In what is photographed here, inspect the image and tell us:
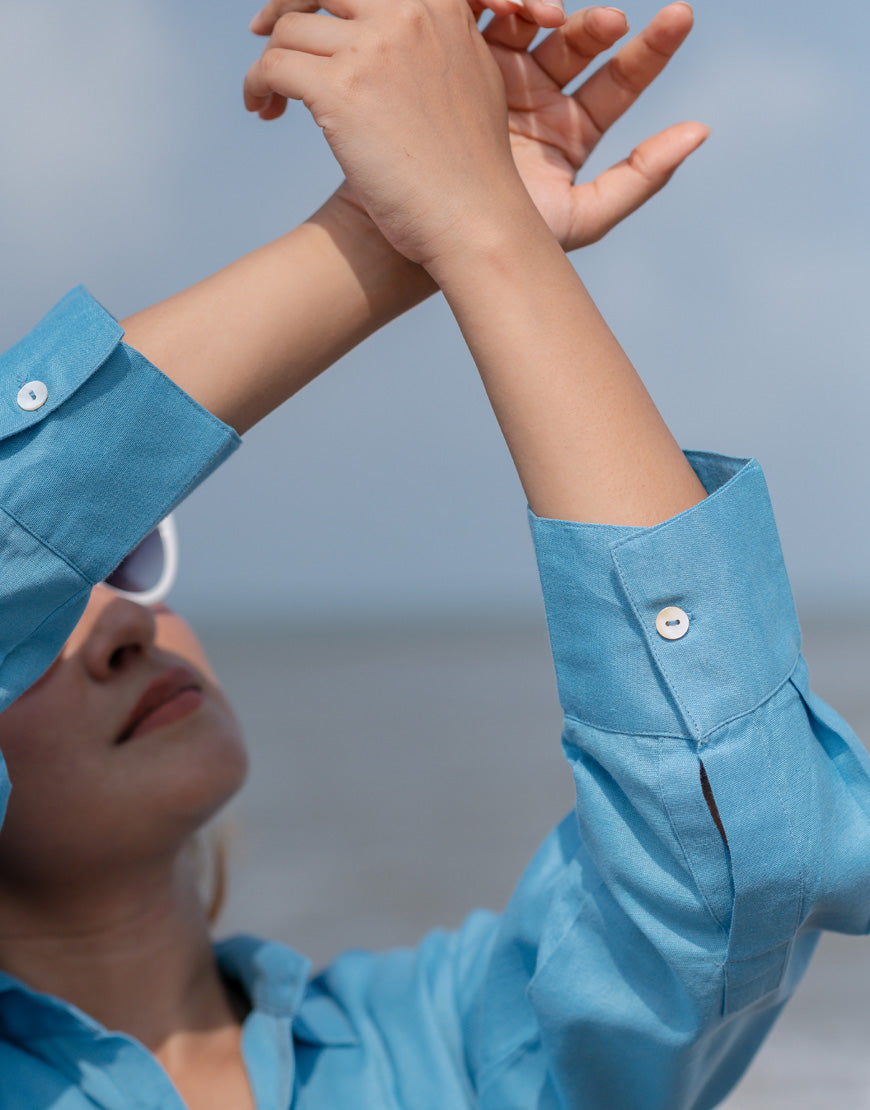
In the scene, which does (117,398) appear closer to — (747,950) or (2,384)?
(2,384)

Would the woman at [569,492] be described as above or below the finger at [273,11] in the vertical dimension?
below

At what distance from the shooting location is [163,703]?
1403mm

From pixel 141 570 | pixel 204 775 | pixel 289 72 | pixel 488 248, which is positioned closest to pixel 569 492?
pixel 488 248

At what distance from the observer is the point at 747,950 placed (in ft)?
2.94

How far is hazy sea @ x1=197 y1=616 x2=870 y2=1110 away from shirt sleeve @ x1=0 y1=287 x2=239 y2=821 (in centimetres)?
143

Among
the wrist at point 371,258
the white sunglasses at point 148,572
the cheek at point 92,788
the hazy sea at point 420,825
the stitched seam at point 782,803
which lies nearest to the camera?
the stitched seam at point 782,803

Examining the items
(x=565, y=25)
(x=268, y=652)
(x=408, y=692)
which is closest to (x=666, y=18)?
(x=565, y=25)

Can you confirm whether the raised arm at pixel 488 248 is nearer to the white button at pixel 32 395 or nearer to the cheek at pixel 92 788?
the white button at pixel 32 395

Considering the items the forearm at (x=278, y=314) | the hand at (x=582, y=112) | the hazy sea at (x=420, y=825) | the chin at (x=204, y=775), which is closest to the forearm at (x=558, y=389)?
the forearm at (x=278, y=314)

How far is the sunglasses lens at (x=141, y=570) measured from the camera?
1.50 m

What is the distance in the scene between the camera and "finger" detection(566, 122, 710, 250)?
1087 mm

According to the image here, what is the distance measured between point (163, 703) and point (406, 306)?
64cm

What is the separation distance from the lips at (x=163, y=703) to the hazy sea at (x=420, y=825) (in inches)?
35.8

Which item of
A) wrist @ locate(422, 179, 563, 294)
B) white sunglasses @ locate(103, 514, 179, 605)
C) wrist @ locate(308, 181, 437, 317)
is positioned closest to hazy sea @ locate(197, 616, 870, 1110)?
white sunglasses @ locate(103, 514, 179, 605)
